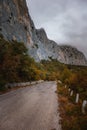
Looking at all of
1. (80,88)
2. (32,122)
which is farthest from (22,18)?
(32,122)

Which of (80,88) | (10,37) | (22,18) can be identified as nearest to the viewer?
(80,88)

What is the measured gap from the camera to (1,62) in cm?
2919

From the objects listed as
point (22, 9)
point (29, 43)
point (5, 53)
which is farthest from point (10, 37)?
point (5, 53)

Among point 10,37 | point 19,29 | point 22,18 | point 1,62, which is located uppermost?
point 22,18

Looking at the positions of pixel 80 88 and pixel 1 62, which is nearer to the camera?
pixel 80 88

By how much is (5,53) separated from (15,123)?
21775 millimetres

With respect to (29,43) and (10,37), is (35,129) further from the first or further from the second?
(29,43)

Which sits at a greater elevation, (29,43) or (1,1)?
(1,1)

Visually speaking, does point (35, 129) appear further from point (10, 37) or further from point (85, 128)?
point (10, 37)

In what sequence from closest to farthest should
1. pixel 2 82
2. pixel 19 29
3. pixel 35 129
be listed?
pixel 35 129 → pixel 2 82 → pixel 19 29

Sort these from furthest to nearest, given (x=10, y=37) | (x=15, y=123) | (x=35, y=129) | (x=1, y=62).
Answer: (x=10, y=37)
(x=1, y=62)
(x=15, y=123)
(x=35, y=129)

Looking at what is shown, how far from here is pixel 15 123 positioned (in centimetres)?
839

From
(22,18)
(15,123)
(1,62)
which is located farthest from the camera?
(22,18)

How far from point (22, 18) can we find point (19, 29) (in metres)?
11.1
